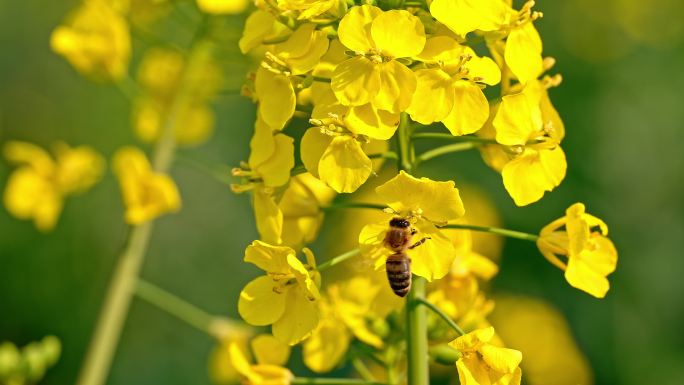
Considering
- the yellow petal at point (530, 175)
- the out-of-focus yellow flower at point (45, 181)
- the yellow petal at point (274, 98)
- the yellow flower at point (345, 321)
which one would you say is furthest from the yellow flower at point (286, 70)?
the out-of-focus yellow flower at point (45, 181)

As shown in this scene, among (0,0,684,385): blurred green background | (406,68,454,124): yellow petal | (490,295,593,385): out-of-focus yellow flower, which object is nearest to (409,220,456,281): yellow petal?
(406,68,454,124): yellow petal

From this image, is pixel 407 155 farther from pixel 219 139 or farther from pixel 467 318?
pixel 219 139

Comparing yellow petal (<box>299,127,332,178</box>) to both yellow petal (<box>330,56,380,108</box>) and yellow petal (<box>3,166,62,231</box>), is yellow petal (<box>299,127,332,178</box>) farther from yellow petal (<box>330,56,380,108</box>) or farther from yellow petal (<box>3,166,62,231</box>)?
yellow petal (<box>3,166,62,231</box>)

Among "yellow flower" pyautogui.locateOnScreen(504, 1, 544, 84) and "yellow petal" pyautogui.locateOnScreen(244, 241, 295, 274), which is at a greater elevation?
"yellow flower" pyautogui.locateOnScreen(504, 1, 544, 84)

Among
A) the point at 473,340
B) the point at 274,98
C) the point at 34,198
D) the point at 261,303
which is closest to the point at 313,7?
the point at 274,98

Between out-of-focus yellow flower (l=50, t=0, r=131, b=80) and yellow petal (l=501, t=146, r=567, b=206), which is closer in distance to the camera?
yellow petal (l=501, t=146, r=567, b=206)

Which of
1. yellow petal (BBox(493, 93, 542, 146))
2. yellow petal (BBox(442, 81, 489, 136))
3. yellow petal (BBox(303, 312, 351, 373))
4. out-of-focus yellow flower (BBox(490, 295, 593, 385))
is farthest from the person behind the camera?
out-of-focus yellow flower (BBox(490, 295, 593, 385))

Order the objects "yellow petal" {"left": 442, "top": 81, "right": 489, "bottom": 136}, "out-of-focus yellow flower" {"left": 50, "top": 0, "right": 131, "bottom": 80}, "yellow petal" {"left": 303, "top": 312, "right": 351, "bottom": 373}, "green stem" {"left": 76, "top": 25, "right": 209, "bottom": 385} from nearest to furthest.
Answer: "yellow petal" {"left": 442, "top": 81, "right": 489, "bottom": 136} → "yellow petal" {"left": 303, "top": 312, "right": 351, "bottom": 373} → "green stem" {"left": 76, "top": 25, "right": 209, "bottom": 385} → "out-of-focus yellow flower" {"left": 50, "top": 0, "right": 131, "bottom": 80}

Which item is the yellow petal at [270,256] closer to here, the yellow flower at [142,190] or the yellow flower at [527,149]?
the yellow flower at [527,149]
